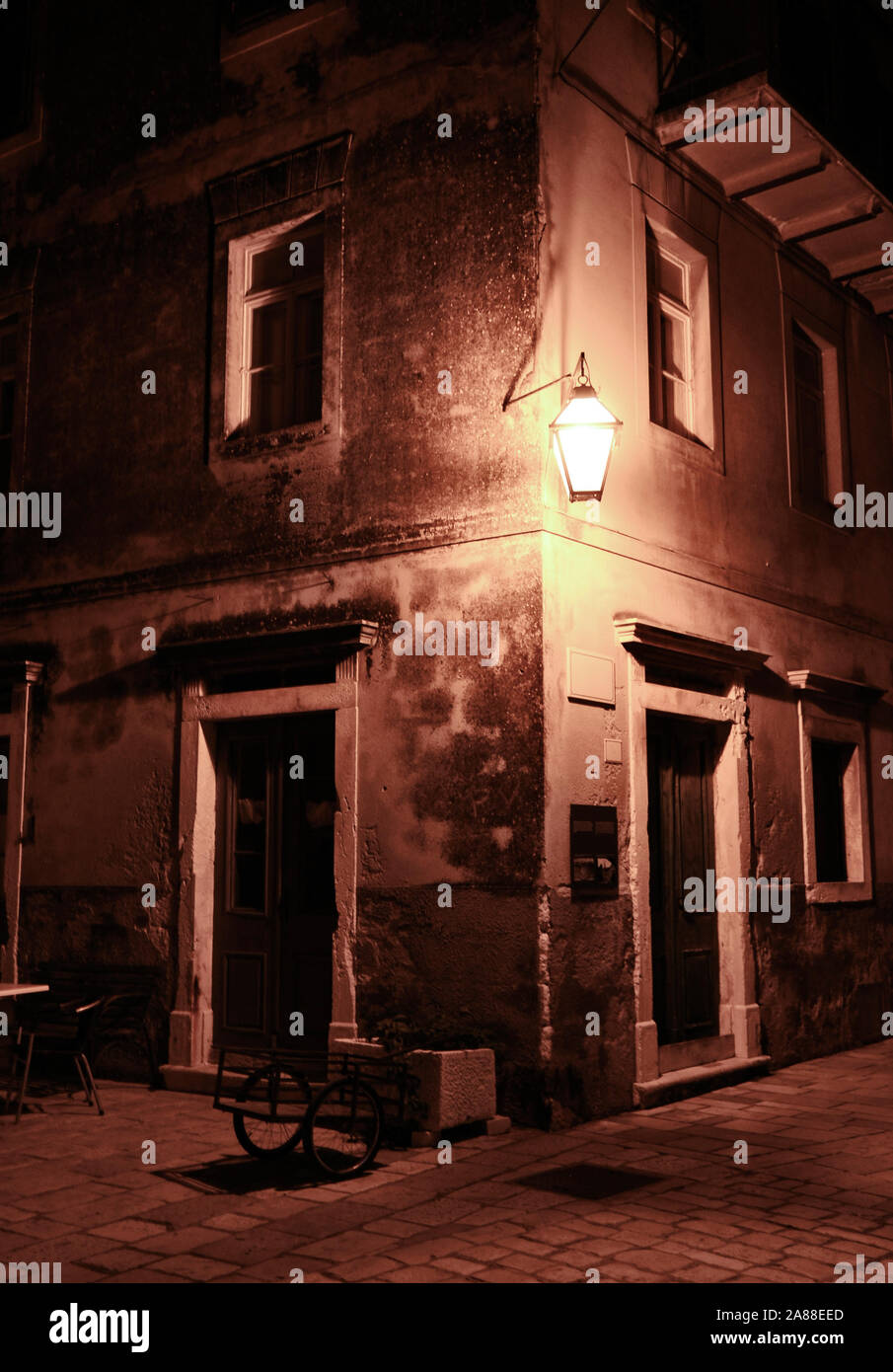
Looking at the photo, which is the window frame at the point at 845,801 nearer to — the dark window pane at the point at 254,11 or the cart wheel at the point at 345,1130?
the cart wheel at the point at 345,1130

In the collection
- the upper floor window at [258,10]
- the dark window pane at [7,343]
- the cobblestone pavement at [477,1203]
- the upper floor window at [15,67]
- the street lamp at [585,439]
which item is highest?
the upper floor window at [15,67]

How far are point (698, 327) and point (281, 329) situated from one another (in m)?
2.99

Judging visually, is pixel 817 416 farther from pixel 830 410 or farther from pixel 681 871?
pixel 681 871

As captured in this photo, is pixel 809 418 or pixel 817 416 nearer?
pixel 809 418

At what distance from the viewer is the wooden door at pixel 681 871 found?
8.72 meters

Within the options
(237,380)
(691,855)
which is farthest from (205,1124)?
(237,380)

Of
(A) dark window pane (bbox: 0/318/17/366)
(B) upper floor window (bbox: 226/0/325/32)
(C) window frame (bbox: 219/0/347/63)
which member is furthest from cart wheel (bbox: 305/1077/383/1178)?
(B) upper floor window (bbox: 226/0/325/32)

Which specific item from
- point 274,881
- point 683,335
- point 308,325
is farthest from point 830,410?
point 274,881

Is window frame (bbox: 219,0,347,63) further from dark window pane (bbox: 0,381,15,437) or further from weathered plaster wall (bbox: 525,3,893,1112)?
dark window pane (bbox: 0,381,15,437)

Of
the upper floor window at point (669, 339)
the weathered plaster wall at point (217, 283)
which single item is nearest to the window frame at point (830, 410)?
the upper floor window at point (669, 339)

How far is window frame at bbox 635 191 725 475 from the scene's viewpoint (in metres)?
8.99

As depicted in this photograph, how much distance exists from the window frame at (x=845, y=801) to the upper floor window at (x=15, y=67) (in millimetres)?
7992

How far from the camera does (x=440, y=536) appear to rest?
26.2 ft

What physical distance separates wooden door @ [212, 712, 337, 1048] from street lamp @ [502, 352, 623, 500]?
2.30 metres
